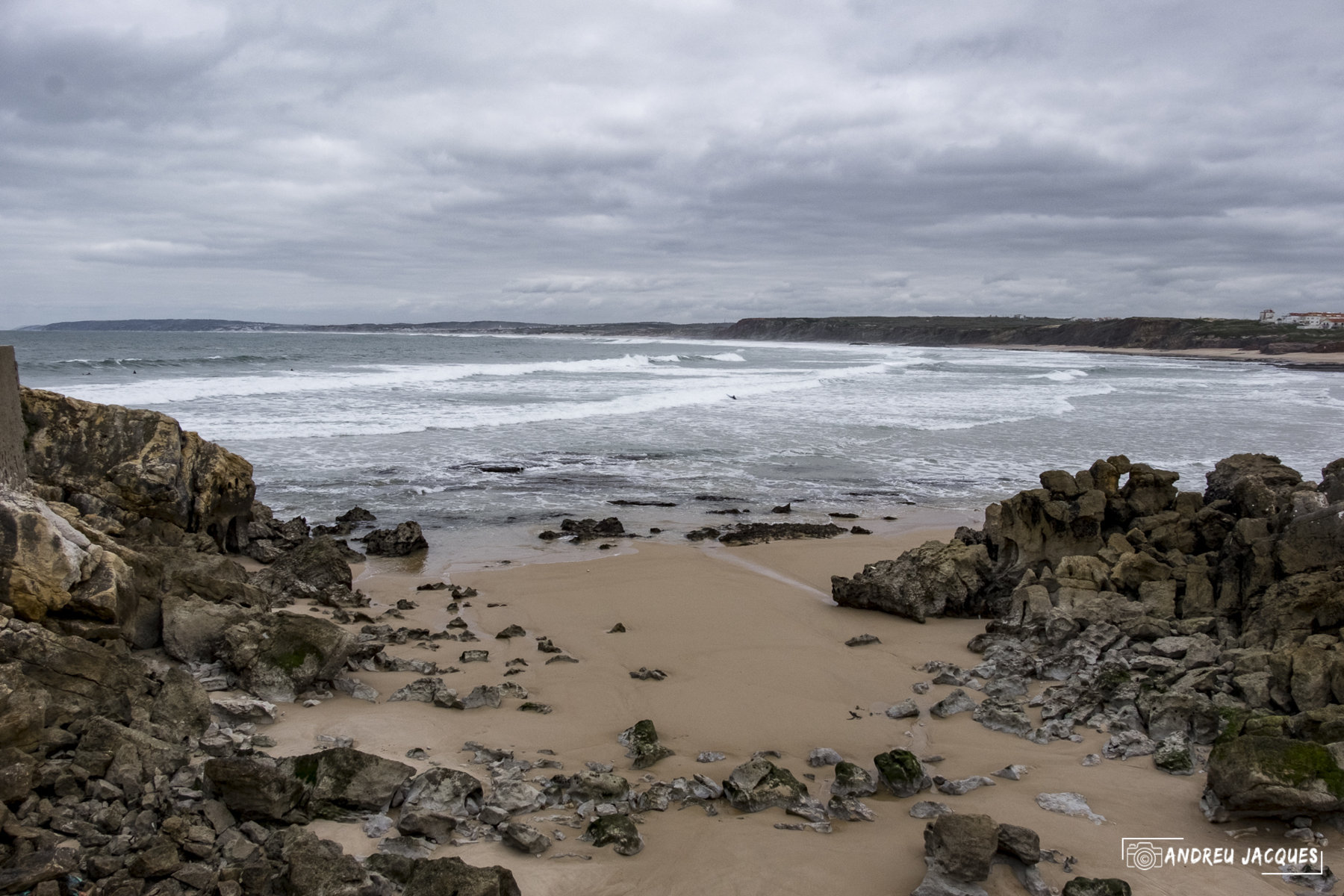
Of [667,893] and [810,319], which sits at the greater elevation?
[810,319]

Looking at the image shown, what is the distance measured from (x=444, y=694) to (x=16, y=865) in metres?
2.99

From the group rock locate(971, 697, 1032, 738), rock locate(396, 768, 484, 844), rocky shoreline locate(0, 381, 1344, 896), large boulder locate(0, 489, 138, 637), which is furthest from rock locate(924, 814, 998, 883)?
large boulder locate(0, 489, 138, 637)

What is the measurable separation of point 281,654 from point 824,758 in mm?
3816

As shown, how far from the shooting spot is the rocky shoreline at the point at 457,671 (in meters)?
4.03

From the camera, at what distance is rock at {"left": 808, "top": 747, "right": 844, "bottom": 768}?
5539 millimetres

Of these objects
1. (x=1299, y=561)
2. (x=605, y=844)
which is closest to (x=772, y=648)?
(x=605, y=844)

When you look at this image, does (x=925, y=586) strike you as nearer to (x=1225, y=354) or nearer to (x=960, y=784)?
(x=960, y=784)

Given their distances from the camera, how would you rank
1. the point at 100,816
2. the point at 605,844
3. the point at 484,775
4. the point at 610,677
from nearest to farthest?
1. the point at 100,816
2. the point at 605,844
3. the point at 484,775
4. the point at 610,677

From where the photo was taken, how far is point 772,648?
7848mm

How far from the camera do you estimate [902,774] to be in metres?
5.08

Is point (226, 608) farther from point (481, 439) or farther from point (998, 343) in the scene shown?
point (998, 343)

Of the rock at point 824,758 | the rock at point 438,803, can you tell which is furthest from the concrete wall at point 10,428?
the rock at point 824,758

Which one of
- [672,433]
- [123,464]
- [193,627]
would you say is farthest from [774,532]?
[672,433]

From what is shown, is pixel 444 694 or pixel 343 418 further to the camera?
pixel 343 418
